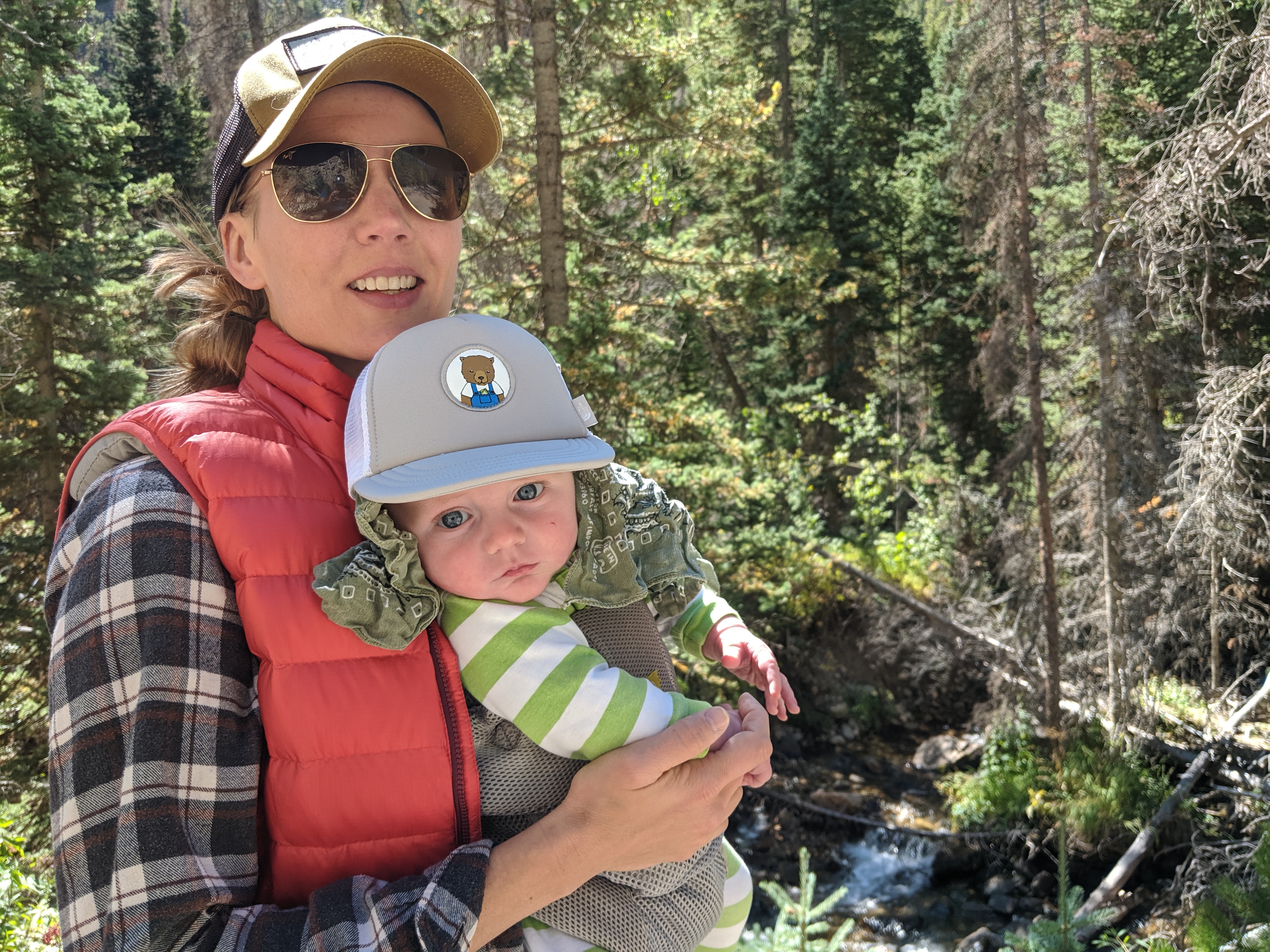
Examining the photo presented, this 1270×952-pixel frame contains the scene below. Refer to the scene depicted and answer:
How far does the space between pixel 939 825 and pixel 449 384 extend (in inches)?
469

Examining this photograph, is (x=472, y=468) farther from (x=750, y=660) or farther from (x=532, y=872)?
(x=750, y=660)

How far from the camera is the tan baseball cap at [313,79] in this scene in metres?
1.43

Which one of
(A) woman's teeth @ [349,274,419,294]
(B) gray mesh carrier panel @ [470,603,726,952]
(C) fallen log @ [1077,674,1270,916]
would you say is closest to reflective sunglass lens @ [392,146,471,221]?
(A) woman's teeth @ [349,274,419,294]

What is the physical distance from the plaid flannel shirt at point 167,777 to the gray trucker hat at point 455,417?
28cm

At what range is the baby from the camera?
133 cm

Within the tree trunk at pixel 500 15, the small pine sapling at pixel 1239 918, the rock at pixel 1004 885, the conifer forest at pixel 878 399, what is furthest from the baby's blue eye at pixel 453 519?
the rock at pixel 1004 885

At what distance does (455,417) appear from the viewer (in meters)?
1.41

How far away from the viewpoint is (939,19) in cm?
3844

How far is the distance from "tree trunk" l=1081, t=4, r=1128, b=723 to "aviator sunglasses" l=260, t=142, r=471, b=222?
35.7 ft

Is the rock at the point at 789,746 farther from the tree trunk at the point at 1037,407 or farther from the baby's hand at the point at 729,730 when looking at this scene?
the baby's hand at the point at 729,730

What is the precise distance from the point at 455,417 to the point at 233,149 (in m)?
0.62

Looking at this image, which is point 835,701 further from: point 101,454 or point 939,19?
point 939,19

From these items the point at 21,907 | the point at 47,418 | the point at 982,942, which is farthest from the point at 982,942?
the point at 47,418

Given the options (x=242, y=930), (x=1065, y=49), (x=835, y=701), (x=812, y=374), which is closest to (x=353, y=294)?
(x=242, y=930)
